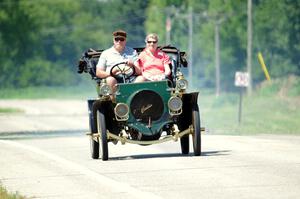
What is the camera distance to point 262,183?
13.2 meters

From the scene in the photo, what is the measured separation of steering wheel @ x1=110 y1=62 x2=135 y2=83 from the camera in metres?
18.4

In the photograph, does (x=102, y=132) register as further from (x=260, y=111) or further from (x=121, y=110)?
(x=260, y=111)

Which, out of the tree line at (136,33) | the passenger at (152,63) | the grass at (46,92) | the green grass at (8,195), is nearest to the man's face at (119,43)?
the passenger at (152,63)

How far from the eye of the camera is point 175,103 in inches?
699

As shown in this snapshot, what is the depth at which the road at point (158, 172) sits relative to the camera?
503 inches

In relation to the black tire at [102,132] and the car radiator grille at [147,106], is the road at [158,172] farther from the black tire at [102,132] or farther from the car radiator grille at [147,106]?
the car radiator grille at [147,106]

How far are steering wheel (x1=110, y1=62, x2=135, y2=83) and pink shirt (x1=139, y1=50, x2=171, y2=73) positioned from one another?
21cm

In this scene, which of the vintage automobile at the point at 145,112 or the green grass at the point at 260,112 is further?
the green grass at the point at 260,112

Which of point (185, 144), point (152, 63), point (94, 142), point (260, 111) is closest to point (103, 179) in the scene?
point (94, 142)

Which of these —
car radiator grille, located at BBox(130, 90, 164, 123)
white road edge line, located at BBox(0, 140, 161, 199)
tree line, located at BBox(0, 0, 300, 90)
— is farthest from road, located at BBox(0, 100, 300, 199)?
tree line, located at BBox(0, 0, 300, 90)

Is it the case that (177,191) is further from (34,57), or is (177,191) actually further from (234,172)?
(34,57)

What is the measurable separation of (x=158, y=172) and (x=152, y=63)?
3659mm

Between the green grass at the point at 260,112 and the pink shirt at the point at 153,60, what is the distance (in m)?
11.6

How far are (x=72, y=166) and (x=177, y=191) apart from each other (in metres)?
4.30
